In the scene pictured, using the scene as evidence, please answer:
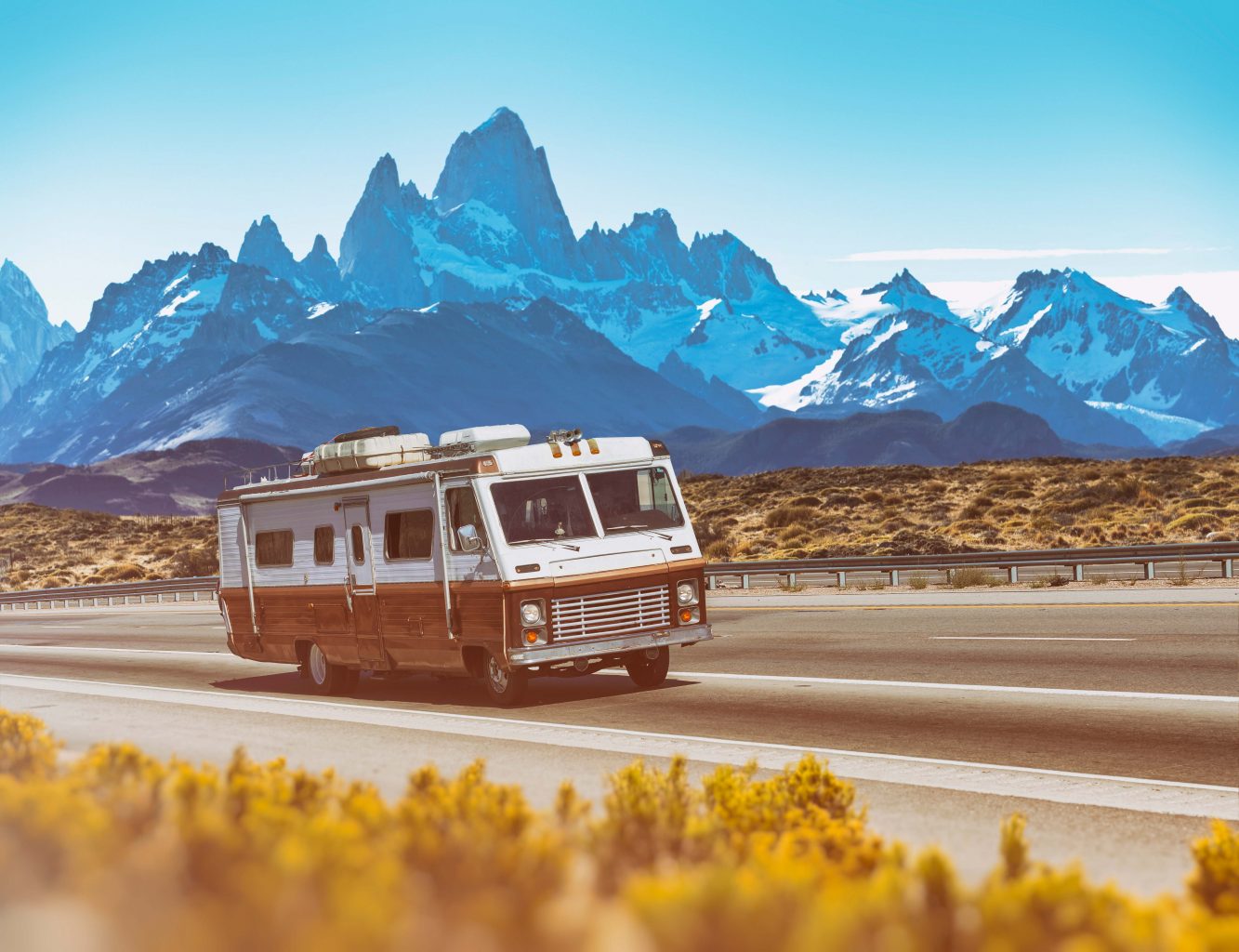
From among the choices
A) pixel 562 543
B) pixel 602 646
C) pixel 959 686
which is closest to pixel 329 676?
pixel 562 543

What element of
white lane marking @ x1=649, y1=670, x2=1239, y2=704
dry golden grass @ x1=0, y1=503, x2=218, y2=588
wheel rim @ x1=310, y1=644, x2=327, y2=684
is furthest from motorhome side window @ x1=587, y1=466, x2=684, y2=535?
dry golden grass @ x1=0, y1=503, x2=218, y2=588

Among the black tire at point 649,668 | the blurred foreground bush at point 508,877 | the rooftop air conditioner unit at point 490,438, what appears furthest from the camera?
the rooftop air conditioner unit at point 490,438

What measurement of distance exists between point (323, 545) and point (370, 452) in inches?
51.6

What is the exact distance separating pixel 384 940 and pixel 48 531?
9500 centimetres

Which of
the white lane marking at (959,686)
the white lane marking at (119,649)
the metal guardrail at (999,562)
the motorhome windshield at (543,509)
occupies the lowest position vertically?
the white lane marking at (119,649)

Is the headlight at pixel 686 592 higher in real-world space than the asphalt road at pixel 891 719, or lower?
higher

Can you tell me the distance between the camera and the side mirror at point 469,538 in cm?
1481

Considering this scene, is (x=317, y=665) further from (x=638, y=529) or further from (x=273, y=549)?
(x=638, y=529)

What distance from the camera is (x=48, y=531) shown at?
301 ft

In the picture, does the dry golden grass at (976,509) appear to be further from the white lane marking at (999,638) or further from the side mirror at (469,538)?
the side mirror at (469,538)

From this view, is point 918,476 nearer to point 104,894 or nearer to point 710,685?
point 710,685

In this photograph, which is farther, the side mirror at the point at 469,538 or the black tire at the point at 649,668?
the black tire at the point at 649,668

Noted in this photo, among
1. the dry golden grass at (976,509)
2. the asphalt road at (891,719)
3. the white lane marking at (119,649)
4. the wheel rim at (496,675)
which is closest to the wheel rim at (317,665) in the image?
the asphalt road at (891,719)

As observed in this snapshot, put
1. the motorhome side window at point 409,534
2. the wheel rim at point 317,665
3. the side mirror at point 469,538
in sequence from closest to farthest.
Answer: the side mirror at point 469,538
the motorhome side window at point 409,534
the wheel rim at point 317,665
